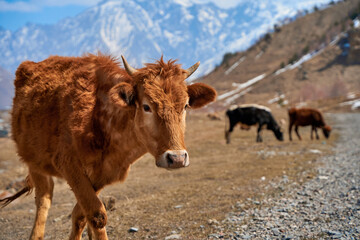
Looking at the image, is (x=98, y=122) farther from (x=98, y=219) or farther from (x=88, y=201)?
(x=98, y=219)

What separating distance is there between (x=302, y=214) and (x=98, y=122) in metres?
3.99

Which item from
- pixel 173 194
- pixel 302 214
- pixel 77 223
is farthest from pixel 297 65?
pixel 77 223

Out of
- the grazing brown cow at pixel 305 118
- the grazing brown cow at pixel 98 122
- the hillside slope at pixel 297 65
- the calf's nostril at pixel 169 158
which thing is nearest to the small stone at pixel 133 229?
the grazing brown cow at pixel 98 122

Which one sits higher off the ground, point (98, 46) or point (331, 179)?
point (98, 46)

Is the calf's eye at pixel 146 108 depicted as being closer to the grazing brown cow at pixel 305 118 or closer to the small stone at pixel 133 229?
the small stone at pixel 133 229

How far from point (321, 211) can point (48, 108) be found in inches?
200

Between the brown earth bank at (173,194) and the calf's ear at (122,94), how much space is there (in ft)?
7.95

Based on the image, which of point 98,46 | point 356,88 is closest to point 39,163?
point 98,46

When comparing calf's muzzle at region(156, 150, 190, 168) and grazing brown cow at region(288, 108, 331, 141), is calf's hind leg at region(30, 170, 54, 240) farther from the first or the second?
grazing brown cow at region(288, 108, 331, 141)

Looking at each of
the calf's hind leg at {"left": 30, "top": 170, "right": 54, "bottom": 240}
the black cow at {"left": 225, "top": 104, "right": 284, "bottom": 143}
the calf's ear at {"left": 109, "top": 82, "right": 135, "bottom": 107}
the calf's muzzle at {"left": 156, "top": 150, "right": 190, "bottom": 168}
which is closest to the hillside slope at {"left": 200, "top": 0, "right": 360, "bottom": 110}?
the black cow at {"left": 225, "top": 104, "right": 284, "bottom": 143}

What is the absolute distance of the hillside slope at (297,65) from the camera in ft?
310

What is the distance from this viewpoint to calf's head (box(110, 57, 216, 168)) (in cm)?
380

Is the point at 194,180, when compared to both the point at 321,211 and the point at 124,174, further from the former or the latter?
the point at 124,174

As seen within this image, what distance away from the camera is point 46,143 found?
4.68m
